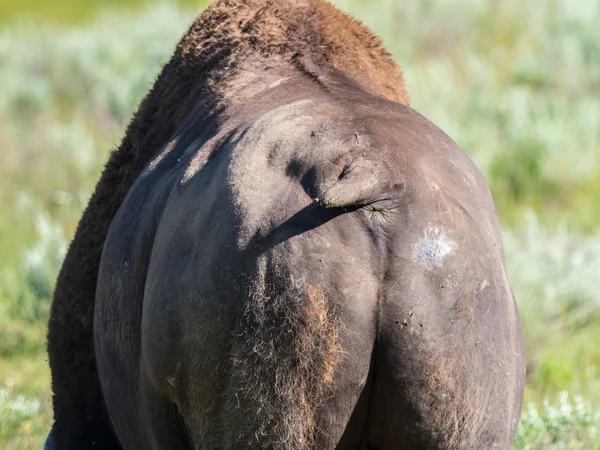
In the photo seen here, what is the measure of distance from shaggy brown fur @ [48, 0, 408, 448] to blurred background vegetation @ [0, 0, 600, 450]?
69 centimetres

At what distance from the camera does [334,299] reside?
91.4 inches

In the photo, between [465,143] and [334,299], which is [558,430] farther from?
[465,143]

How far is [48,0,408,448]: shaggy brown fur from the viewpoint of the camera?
3371 millimetres

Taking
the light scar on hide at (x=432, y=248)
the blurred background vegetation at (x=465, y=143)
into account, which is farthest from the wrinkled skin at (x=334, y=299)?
the blurred background vegetation at (x=465, y=143)

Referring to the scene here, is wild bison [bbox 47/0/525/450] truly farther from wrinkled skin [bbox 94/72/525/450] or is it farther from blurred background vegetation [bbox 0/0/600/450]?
blurred background vegetation [bbox 0/0/600/450]

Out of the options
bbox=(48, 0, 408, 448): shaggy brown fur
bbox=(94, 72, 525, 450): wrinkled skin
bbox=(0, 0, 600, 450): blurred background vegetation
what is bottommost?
bbox=(94, 72, 525, 450): wrinkled skin

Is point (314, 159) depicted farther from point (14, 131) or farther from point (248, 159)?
point (14, 131)

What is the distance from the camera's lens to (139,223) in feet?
9.94

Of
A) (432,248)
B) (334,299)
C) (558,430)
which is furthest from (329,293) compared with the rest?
(558,430)

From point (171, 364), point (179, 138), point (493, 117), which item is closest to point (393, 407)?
point (171, 364)

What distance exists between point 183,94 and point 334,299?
1585 mm

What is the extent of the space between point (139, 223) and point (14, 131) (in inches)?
312

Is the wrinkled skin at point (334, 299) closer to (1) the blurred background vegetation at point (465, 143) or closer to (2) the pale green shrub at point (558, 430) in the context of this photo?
(2) the pale green shrub at point (558, 430)

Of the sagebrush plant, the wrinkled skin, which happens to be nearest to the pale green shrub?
the wrinkled skin
